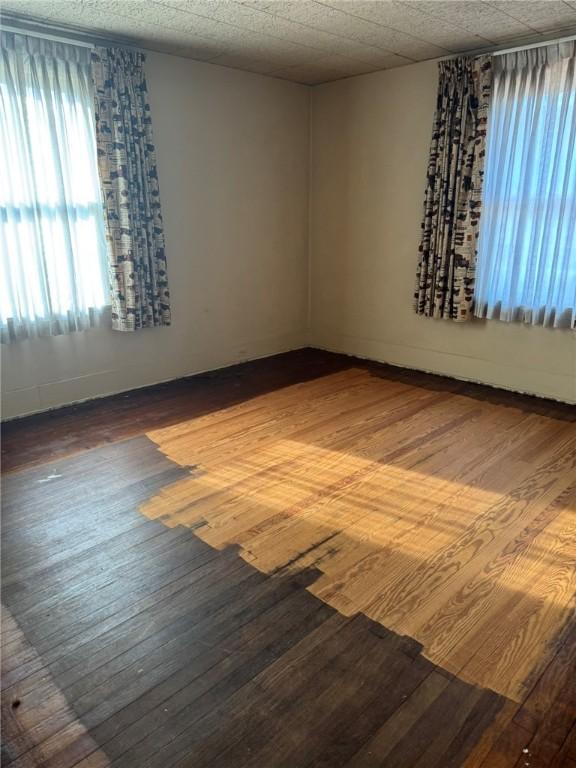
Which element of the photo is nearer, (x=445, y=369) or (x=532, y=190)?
(x=532, y=190)

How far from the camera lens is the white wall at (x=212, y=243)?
395cm

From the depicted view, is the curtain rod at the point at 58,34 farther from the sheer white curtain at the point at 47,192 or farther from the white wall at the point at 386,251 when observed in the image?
the white wall at the point at 386,251

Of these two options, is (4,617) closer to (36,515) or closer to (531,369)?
(36,515)

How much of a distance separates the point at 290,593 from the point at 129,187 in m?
2.99

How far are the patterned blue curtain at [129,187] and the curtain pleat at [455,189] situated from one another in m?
2.11

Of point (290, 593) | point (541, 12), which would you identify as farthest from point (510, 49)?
point (290, 593)

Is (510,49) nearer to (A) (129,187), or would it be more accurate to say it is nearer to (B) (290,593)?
(A) (129,187)

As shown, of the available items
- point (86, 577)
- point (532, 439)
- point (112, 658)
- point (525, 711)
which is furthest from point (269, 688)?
point (532, 439)

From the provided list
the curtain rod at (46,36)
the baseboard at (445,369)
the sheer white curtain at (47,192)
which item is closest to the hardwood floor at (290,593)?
the baseboard at (445,369)

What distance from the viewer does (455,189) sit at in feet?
13.5

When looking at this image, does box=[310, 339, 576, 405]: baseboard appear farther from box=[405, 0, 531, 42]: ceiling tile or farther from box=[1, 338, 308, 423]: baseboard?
box=[405, 0, 531, 42]: ceiling tile

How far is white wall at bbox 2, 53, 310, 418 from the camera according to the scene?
395 cm

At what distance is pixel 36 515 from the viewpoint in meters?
2.59

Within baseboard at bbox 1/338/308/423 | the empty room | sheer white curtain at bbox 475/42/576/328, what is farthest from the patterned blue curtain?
sheer white curtain at bbox 475/42/576/328
